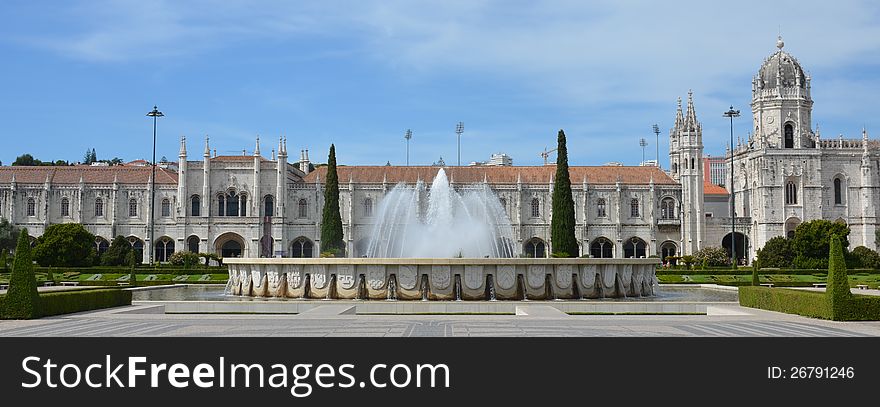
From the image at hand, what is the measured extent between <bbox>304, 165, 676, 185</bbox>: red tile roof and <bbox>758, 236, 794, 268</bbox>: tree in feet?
41.5

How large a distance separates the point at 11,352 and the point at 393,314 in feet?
42.7

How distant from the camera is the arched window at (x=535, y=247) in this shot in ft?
256

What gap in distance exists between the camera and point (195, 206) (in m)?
76.1

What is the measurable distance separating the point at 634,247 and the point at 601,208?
4305 millimetres

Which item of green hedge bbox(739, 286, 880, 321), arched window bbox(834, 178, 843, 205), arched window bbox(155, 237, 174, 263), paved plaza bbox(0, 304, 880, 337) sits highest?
arched window bbox(834, 178, 843, 205)

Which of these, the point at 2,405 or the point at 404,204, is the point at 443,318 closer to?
the point at 2,405

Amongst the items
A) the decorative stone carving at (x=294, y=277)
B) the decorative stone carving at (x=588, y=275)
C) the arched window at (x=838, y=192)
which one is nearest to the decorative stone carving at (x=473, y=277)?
the decorative stone carving at (x=588, y=275)

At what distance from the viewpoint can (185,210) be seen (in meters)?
75.2

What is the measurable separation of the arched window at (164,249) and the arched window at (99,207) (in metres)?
5.31

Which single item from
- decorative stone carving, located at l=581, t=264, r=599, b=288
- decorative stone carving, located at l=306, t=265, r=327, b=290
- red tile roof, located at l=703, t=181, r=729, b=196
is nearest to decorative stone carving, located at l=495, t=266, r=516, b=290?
decorative stone carving, located at l=581, t=264, r=599, b=288

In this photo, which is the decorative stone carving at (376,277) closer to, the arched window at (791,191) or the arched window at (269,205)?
the arched window at (269,205)

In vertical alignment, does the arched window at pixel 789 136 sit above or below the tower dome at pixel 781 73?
below

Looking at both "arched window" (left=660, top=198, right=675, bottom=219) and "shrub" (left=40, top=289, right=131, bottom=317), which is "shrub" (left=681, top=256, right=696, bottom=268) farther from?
"shrub" (left=40, top=289, right=131, bottom=317)

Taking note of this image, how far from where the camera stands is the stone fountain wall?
2850 centimetres
